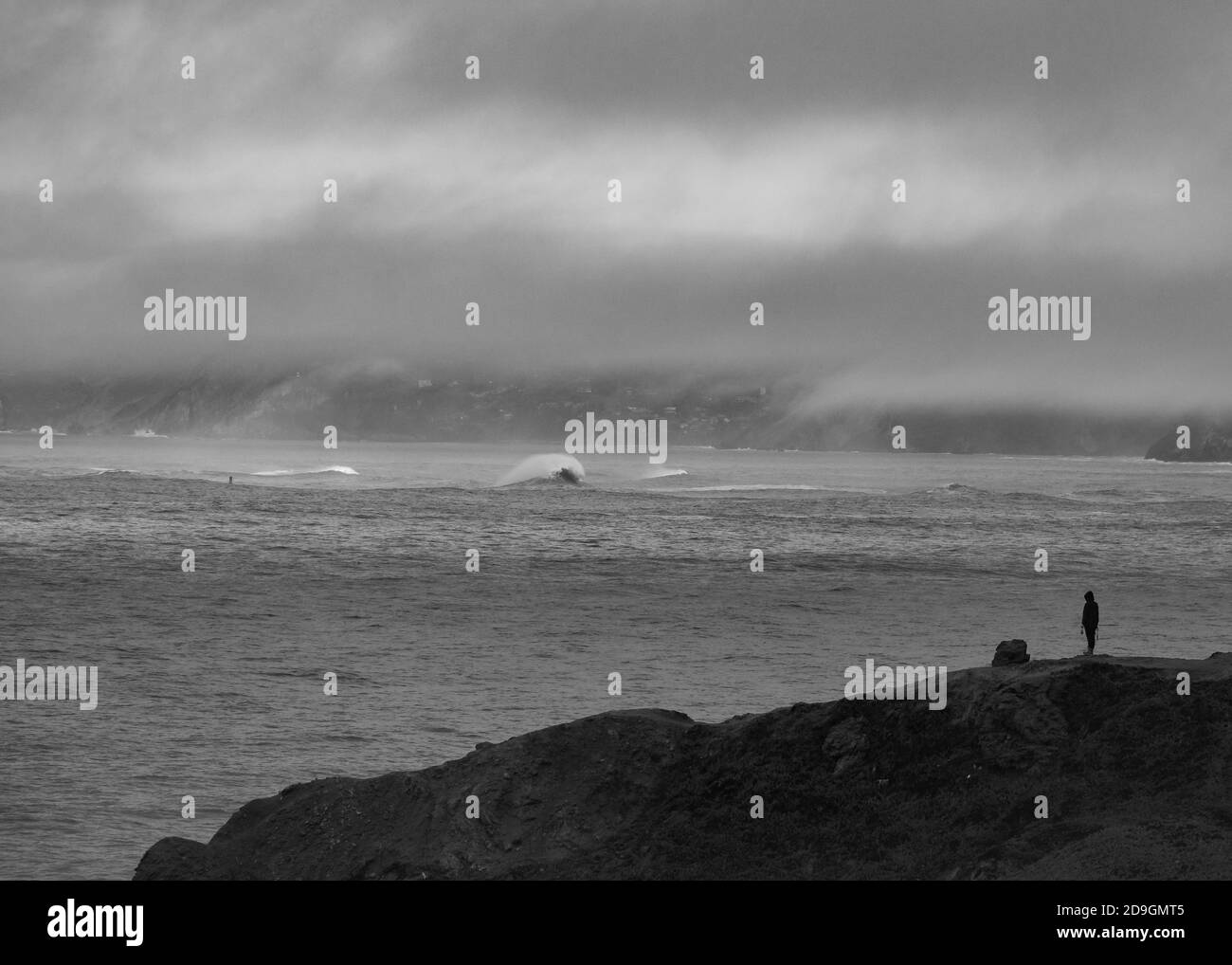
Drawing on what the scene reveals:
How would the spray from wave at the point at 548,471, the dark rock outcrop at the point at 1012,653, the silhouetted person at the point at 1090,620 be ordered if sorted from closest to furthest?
the dark rock outcrop at the point at 1012,653 → the silhouetted person at the point at 1090,620 → the spray from wave at the point at 548,471

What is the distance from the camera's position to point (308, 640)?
37.1 metres

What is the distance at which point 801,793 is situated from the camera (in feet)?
48.3

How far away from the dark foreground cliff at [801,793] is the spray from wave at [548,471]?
117 metres

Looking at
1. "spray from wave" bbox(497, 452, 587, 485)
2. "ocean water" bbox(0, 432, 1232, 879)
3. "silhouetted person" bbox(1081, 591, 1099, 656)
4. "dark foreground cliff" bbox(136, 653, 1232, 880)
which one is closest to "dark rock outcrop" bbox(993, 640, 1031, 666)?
"dark foreground cliff" bbox(136, 653, 1232, 880)

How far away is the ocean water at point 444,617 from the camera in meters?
22.5

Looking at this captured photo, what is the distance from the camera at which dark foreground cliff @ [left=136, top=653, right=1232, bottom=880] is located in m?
13.7

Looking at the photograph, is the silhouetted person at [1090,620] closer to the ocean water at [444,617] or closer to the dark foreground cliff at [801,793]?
the dark foreground cliff at [801,793]

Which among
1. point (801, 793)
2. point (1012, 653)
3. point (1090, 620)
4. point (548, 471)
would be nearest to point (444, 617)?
point (1090, 620)

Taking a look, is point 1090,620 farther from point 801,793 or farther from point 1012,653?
point 801,793

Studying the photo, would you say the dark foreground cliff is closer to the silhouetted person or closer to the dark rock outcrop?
the dark rock outcrop

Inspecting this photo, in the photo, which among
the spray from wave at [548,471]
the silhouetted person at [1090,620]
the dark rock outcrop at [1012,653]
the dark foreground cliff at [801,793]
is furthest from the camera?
the spray from wave at [548,471]

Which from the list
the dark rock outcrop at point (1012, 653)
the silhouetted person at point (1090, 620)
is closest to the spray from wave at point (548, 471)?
the silhouetted person at point (1090, 620)

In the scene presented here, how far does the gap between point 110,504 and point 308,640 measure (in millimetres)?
58930

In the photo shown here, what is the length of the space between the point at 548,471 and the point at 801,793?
12886 centimetres
